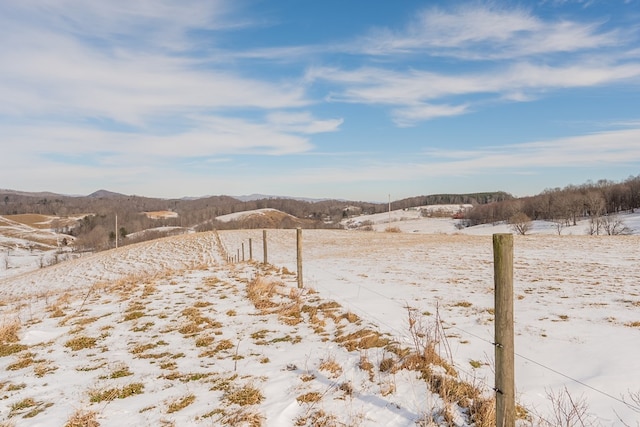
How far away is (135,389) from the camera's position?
5215 mm

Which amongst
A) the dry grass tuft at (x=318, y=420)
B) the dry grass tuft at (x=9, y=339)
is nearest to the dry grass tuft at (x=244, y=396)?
the dry grass tuft at (x=318, y=420)

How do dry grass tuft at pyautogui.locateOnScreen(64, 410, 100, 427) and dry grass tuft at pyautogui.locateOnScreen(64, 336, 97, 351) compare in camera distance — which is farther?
dry grass tuft at pyautogui.locateOnScreen(64, 336, 97, 351)

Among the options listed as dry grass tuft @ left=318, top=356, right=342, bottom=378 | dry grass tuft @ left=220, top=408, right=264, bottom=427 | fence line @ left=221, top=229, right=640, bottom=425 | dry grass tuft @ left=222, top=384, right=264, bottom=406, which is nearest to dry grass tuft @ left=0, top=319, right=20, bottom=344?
dry grass tuft @ left=222, top=384, right=264, bottom=406

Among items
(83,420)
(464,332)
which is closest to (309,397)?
(83,420)

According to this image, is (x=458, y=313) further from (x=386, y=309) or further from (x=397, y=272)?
(x=397, y=272)

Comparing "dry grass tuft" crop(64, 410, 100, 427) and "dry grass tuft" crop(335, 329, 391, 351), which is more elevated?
"dry grass tuft" crop(335, 329, 391, 351)

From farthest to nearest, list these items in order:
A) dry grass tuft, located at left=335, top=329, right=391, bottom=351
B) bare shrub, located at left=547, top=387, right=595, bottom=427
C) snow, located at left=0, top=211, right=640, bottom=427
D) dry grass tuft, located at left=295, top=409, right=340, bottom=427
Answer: dry grass tuft, located at left=335, top=329, right=391, bottom=351 < snow, located at left=0, top=211, right=640, bottom=427 < dry grass tuft, located at left=295, top=409, right=340, bottom=427 < bare shrub, located at left=547, top=387, right=595, bottom=427

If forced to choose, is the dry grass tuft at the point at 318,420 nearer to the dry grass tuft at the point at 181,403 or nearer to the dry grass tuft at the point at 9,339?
the dry grass tuft at the point at 181,403

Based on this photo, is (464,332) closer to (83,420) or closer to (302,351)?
(302,351)

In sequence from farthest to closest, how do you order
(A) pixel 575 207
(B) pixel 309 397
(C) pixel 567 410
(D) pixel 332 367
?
(A) pixel 575 207
(D) pixel 332 367
(B) pixel 309 397
(C) pixel 567 410

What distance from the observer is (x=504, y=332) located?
3.65 metres

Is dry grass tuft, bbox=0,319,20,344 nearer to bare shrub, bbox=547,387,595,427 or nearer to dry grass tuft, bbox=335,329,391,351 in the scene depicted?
dry grass tuft, bbox=335,329,391,351

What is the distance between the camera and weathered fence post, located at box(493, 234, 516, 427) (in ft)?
11.8

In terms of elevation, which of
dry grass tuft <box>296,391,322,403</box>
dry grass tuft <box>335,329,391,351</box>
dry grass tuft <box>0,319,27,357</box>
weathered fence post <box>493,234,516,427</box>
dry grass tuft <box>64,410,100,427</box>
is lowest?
dry grass tuft <box>0,319,27,357</box>
